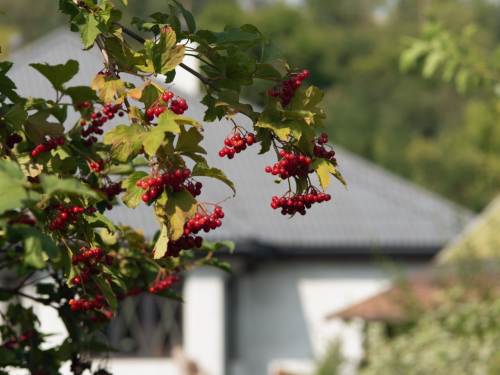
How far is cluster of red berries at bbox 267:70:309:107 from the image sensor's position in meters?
2.08

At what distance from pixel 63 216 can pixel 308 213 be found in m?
13.2

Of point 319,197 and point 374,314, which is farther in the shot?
point 374,314

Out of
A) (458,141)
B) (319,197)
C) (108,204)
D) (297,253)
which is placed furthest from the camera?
(458,141)

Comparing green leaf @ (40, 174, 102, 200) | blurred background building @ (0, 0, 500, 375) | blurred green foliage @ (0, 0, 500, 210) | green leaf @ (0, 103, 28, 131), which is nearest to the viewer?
green leaf @ (40, 174, 102, 200)

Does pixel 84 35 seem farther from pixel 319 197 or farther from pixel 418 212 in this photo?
pixel 418 212

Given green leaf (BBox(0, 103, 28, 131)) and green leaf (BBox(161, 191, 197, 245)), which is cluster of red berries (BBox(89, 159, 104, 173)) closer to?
green leaf (BBox(0, 103, 28, 131))

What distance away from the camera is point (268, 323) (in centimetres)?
1501

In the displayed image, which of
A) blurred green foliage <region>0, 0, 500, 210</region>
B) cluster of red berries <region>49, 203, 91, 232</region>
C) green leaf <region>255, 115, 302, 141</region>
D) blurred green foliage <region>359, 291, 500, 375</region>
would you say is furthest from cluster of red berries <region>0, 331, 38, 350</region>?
blurred green foliage <region>0, 0, 500, 210</region>

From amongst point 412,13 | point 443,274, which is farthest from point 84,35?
point 412,13

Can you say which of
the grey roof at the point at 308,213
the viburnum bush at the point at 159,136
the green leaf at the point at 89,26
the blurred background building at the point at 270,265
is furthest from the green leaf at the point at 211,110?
the grey roof at the point at 308,213

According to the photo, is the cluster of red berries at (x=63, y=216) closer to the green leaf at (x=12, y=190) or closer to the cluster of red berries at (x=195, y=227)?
the cluster of red berries at (x=195, y=227)

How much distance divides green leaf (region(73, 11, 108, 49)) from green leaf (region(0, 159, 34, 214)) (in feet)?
2.14

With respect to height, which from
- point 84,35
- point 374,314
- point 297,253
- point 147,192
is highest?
point 297,253

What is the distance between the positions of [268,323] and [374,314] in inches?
131
